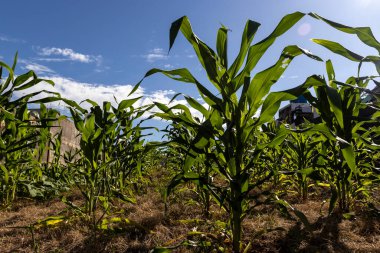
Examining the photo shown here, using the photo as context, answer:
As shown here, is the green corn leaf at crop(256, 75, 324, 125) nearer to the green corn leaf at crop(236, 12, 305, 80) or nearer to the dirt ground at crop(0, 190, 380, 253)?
Result: the green corn leaf at crop(236, 12, 305, 80)

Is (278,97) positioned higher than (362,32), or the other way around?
(362,32)

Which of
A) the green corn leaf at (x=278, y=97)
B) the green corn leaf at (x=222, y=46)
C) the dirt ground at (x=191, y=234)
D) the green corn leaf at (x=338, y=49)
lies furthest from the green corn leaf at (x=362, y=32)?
the dirt ground at (x=191, y=234)

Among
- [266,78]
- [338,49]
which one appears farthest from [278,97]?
[338,49]

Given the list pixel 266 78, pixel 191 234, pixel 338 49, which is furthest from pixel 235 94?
pixel 191 234

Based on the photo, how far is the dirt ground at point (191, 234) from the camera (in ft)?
5.91

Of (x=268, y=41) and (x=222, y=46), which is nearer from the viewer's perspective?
(x=268, y=41)

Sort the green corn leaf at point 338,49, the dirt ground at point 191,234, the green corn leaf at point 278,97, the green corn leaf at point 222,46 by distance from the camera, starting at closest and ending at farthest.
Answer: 1. the green corn leaf at point 278,97
2. the green corn leaf at point 338,49
3. the green corn leaf at point 222,46
4. the dirt ground at point 191,234

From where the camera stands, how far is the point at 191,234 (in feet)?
5.83

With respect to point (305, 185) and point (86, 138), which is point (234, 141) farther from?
point (305, 185)

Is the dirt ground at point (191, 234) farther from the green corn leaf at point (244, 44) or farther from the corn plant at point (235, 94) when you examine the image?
the green corn leaf at point (244, 44)

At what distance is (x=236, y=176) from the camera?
156 centimetres

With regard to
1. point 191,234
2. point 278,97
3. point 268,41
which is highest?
point 268,41

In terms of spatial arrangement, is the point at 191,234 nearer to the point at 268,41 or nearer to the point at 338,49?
the point at 268,41

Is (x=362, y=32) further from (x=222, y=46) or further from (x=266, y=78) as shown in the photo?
(x=222, y=46)
